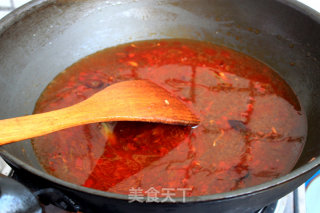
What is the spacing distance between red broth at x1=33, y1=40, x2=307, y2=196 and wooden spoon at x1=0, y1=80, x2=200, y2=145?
3.9 inches

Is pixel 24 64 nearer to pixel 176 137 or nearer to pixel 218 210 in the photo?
pixel 176 137

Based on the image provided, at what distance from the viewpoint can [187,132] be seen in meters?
1.30

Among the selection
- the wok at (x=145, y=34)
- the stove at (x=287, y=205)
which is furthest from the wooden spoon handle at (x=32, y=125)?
the stove at (x=287, y=205)

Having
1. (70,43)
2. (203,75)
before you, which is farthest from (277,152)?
(70,43)

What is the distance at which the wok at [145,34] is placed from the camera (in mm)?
1347

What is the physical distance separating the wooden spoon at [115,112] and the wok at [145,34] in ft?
0.45

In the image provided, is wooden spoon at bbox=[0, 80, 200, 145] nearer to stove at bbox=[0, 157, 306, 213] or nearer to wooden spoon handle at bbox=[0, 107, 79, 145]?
wooden spoon handle at bbox=[0, 107, 79, 145]

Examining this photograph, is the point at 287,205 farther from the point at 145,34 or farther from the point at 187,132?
the point at 145,34

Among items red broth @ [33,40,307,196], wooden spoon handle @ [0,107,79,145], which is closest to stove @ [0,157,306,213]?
red broth @ [33,40,307,196]

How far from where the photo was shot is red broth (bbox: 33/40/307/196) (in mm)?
1154

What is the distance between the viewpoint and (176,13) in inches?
68.9

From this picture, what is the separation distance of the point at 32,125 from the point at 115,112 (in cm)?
29

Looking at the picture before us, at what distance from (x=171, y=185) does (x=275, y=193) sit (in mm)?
375

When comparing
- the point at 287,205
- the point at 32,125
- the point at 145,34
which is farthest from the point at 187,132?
the point at 145,34
